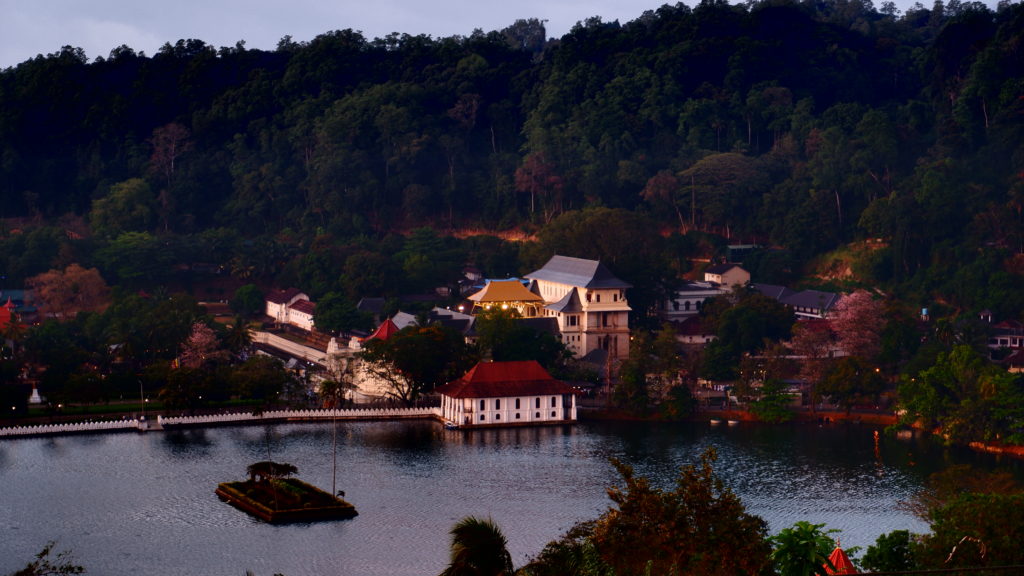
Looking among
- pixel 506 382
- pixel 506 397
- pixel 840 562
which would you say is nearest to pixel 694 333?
pixel 506 382

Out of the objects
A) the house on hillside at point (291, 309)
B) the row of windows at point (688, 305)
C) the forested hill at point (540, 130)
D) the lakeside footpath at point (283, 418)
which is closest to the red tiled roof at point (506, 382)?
the lakeside footpath at point (283, 418)

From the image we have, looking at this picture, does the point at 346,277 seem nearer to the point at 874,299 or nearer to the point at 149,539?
the point at 874,299

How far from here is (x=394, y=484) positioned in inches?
2051

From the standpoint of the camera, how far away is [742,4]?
409 ft

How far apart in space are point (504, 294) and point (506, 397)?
16873 millimetres

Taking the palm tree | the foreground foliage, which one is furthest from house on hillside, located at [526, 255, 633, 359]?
the palm tree

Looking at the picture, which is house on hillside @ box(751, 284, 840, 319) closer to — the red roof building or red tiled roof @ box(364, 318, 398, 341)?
red tiled roof @ box(364, 318, 398, 341)

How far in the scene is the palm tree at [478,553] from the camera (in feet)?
86.1

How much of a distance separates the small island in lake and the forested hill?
43312 mm

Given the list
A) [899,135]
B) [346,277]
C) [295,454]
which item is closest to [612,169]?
[899,135]

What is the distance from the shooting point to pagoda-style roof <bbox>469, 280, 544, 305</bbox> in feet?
258

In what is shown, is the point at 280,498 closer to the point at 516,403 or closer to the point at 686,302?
the point at 516,403

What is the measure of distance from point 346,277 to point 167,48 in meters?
48.0

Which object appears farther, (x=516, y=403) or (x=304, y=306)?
(x=304, y=306)
